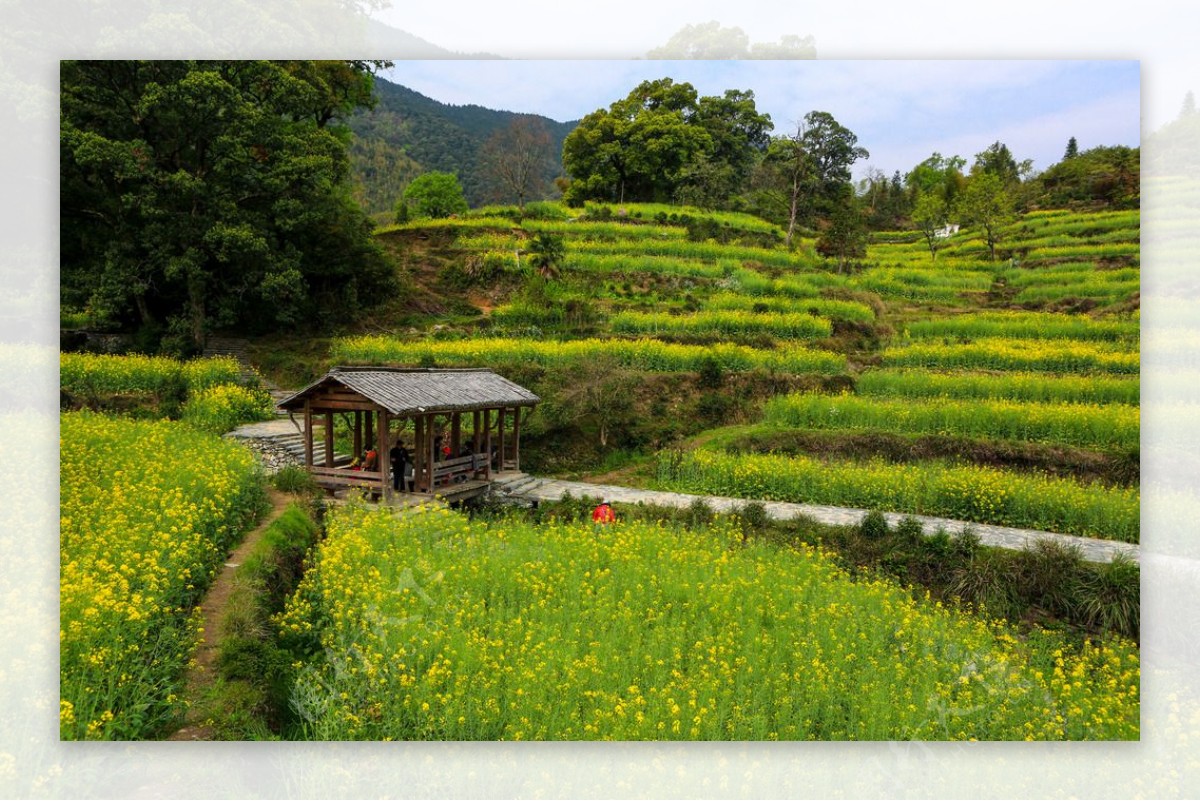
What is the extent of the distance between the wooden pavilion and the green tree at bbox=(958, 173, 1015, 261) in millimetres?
16383

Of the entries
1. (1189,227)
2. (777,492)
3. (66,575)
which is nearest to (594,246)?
(777,492)

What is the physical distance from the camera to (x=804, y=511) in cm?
1016

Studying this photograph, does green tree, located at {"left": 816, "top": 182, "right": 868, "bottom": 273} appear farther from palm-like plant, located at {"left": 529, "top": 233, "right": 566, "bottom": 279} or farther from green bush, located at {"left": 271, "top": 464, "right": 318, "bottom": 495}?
green bush, located at {"left": 271, "top": 464, "right": 318, "bottom": 495}

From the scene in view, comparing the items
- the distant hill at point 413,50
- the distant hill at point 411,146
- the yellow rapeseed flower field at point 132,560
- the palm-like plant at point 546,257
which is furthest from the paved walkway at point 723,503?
the distant hill at point 411,146

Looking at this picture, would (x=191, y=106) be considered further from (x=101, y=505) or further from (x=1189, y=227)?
(x=1189, y=227)

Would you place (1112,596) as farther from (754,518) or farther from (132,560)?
(132,560)

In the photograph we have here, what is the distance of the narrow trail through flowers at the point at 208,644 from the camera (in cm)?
516

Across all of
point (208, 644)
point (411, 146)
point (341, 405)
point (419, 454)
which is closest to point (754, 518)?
point (419, 454)

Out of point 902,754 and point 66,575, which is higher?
point 66,575

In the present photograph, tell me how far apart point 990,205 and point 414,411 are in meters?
19.9

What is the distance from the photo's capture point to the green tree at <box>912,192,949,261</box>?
25781mm

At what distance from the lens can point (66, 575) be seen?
222 inches

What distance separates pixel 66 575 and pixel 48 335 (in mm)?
2407

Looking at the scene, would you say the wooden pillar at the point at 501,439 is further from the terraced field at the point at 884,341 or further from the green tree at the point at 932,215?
the green tree at the point at 932,215
